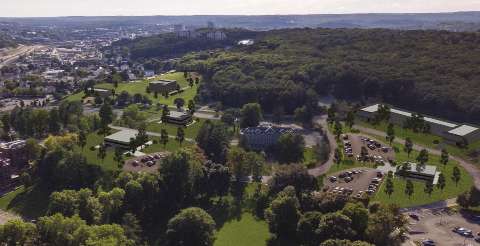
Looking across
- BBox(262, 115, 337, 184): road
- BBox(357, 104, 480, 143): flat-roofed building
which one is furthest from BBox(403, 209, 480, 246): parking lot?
BBox(357, 104, 480, 143): flat-roofed building

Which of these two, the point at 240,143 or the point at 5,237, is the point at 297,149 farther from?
the point at 5,237

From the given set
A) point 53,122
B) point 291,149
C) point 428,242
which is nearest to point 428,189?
point 428,242

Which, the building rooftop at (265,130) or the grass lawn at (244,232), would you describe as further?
the building rooftop at (265,130)

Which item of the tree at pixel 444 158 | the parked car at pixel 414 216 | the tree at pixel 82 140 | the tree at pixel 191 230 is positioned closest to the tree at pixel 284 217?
the tree at pixel 191 230

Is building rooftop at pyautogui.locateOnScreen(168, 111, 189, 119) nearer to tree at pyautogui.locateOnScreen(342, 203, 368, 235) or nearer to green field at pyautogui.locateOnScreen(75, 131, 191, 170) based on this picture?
green field at pyautogui.locateOnScreen(75, 131, 191, 170)

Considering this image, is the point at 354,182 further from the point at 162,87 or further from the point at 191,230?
the point at 162,87

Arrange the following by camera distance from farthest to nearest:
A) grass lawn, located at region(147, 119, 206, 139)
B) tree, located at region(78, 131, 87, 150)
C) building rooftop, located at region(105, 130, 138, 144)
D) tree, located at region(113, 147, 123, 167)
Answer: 1. grass lawn, located at region(147, 119, 206, 139)
2. building rooftop, located at region(105, 130, 138, 144)
3. tree, located at region(78, 131, 87, 150)
4. tree, located at region(113, 147, 123, 167)

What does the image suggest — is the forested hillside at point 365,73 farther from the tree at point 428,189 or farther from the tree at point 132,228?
the tree at point 132,228

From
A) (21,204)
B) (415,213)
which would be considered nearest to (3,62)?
(21,204)

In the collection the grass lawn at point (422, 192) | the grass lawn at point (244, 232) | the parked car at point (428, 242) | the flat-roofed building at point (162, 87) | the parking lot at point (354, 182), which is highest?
the flat-roofed building at point (162, 87)
